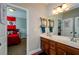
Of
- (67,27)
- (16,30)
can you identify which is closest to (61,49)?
(67,27)

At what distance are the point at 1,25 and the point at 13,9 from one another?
32 cm

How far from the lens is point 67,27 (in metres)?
1.74

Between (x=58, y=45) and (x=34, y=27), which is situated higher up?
(x=34, y=27)

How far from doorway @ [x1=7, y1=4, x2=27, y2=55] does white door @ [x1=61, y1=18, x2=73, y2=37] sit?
70cm

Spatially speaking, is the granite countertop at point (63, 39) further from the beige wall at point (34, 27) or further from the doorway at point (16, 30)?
the doorway at point (16, 30)

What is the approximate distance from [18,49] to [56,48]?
2.21ft

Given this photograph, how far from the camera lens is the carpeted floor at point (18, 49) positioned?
159 cm

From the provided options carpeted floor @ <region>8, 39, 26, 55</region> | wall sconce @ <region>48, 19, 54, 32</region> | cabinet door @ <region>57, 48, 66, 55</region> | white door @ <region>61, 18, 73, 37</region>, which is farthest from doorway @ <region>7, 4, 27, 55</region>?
white door @ <region>61, 18, 73, 37</region>

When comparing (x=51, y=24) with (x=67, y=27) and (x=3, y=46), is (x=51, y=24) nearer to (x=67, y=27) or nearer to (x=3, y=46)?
(x=67, y=27)

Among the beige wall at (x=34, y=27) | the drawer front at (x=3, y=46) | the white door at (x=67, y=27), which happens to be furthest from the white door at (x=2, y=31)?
the white door at (x=67, y=27)

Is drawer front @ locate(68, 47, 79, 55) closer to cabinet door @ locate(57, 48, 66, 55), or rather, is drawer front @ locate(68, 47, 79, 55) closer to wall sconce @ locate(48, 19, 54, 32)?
cabinet door @ locate(57, 48, 66, 55)

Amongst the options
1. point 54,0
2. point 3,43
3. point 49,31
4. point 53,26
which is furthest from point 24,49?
point 54,0

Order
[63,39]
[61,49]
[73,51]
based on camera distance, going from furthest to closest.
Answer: [63,39] < [61,49] < [73,51]

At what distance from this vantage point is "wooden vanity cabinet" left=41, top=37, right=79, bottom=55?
1.54 metres
